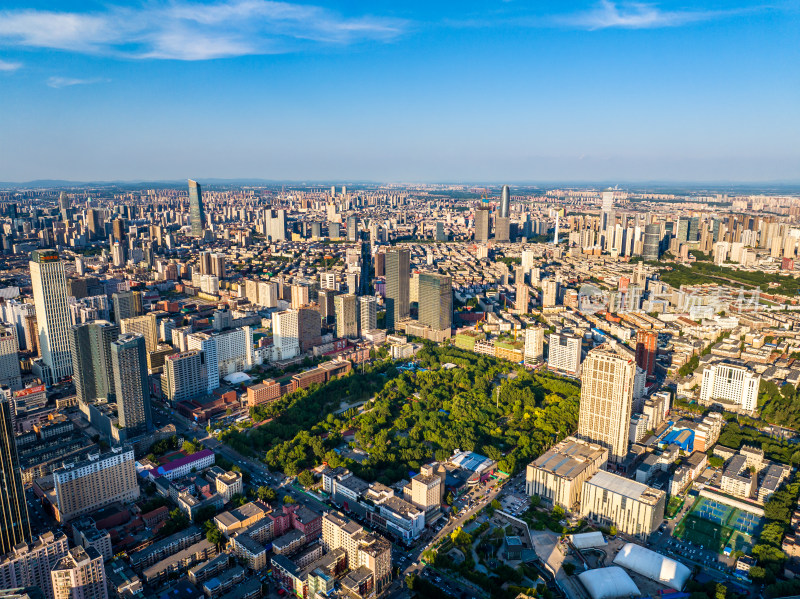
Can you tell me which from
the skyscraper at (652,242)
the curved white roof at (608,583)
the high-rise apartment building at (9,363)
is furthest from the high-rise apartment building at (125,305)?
the skyscraper at (652,242)

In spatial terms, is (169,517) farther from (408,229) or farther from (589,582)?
(408,229)

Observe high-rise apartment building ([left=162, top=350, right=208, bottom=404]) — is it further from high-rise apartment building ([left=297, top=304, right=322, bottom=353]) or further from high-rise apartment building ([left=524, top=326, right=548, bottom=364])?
high-rise apartment building ([left=524, top=326, right=548, bottom=364])

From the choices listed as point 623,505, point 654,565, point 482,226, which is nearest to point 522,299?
point 623,505

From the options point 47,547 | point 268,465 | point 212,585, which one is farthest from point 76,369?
point 212,585

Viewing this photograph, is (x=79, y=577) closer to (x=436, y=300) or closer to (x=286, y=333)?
(x=286, y=333)

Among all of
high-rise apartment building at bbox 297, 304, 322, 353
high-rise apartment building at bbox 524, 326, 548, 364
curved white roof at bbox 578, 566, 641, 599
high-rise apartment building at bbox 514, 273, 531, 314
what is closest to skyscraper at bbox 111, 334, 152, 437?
high-rise apartment building at bbox 297, 304, 322, 353
